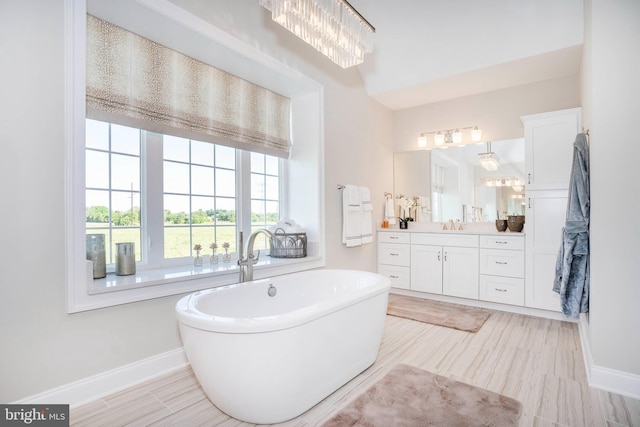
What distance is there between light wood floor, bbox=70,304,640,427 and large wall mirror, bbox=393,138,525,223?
55.8 inches

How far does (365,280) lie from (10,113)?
226cm

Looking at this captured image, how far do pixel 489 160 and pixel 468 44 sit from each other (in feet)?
4.38

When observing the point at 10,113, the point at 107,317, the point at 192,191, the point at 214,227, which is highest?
the point at 10,113

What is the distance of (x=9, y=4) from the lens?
5.16 feet

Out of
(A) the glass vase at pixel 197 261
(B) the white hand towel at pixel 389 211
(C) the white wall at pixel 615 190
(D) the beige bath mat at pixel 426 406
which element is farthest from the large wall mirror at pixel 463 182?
(A) the glass vase at pixel 197 261

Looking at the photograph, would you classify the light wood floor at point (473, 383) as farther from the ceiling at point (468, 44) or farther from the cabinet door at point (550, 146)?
the ceiling at point (468, 44)

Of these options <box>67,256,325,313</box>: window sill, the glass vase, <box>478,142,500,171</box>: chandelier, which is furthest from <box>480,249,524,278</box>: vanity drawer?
the glass vase

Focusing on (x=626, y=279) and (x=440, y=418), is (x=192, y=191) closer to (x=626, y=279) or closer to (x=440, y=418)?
(x=440, y=418)

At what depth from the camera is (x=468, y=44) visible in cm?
320

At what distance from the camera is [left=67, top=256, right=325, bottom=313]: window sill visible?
1.80 m

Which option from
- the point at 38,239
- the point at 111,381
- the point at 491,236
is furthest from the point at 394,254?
the point at 38,239

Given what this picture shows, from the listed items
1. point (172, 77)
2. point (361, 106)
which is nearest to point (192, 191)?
point (172, 77)

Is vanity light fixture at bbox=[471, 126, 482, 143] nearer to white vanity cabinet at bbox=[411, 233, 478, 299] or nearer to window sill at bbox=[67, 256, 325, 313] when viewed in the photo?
white vanity cabinet at bbox=[411, 233, 478, 299]

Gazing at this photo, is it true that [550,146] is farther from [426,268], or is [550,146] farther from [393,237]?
[393,237]
